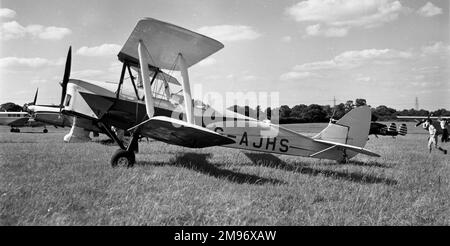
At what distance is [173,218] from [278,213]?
1.20 meters

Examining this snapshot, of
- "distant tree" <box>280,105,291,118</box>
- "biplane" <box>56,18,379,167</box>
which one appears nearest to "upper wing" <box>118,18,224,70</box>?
"biplane" <box>56,18,379,167</box>

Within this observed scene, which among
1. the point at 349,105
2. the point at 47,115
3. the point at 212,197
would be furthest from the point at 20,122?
the point at 349,105

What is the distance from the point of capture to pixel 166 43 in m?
6.28

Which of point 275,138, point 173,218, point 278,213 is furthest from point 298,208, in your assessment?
point 275,138

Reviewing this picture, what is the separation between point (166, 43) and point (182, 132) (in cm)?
223

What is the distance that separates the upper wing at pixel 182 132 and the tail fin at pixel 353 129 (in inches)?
138

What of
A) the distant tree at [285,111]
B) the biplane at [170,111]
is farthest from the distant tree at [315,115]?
the biplane at [170,111]

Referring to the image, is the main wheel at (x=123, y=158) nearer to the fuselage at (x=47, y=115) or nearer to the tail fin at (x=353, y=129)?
the tail fin at (x=353, y=129)

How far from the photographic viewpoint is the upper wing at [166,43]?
568 centimetres

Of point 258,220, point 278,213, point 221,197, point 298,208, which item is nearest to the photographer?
point 258,220

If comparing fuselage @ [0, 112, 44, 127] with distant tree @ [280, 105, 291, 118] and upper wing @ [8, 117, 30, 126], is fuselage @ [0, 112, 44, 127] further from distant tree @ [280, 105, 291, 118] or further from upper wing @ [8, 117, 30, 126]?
distant tree @ [280, 105, 291, 118]

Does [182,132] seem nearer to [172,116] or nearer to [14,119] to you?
[172,116]
